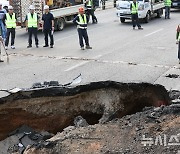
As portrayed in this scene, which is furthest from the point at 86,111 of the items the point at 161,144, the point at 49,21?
the point at 49,21

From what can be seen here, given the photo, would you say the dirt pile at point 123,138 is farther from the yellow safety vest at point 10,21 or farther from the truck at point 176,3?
the truck at point 176,3

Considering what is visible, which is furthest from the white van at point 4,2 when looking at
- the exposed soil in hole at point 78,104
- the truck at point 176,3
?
the truck at point 176,3

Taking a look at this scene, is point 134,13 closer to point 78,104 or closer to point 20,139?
point 78,104

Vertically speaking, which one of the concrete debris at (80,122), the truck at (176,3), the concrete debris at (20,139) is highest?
the truck at (176,3)

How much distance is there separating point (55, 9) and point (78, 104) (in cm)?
1452

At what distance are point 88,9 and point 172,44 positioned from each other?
831cm

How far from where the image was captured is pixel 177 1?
3014 cm

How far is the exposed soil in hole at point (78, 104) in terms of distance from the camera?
5.88 metres

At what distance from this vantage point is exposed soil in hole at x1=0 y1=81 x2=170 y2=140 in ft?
19.3
